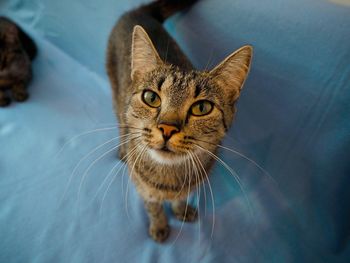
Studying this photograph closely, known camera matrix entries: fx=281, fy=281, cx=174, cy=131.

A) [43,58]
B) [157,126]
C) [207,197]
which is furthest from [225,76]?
[43,58]

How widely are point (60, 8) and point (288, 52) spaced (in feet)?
4.27

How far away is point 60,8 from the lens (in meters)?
1.62

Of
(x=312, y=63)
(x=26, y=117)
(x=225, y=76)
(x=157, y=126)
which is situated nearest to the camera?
(x=157, y=126)

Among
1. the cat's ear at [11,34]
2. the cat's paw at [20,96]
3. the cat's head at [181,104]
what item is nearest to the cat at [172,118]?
the cat's head at [181,104]

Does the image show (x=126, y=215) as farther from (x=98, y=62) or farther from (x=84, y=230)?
(x=98, y=62)

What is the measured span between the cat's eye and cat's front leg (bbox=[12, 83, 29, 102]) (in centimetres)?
100

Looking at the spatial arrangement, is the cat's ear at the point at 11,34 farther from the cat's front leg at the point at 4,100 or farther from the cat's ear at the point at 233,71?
the cat's ear at the point at 233,71

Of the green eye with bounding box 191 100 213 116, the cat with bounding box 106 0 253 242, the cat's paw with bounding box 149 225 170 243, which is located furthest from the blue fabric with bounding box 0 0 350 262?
the green eye with bounding box 191 100 213 116

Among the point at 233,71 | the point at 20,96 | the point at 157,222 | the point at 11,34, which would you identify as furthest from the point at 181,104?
the point at 11,34

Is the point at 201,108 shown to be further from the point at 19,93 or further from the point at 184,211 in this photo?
the point at 19,93

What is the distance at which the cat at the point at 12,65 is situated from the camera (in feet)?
4.96

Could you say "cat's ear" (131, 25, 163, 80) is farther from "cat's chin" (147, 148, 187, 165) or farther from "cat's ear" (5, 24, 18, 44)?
"cat's ear" (5, 24, 18, 44)

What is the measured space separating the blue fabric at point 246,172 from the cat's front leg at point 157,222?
1.2 inches

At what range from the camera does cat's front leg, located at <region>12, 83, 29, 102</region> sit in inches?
59.6
